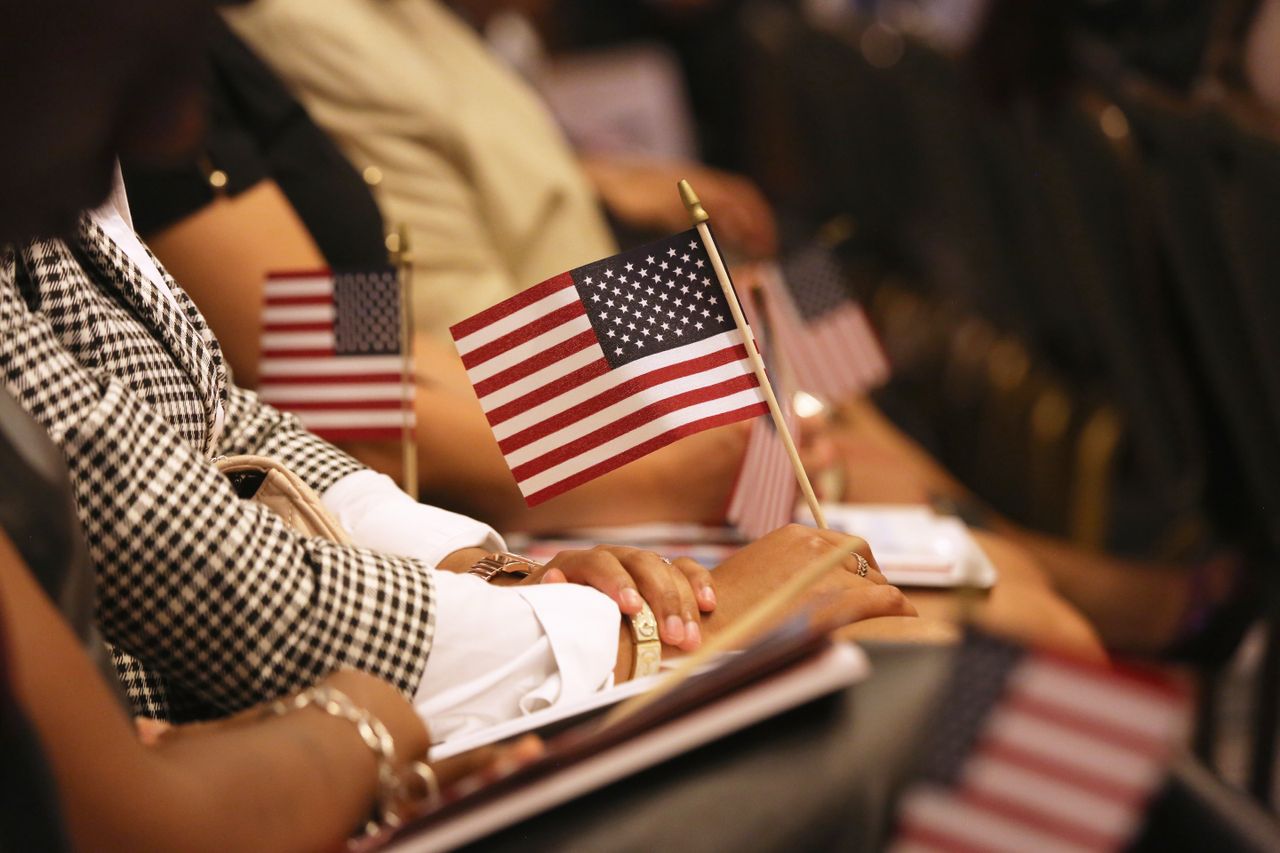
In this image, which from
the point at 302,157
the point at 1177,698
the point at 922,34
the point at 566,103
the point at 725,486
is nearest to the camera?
the point at 1177,698

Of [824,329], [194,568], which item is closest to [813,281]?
[824,329]

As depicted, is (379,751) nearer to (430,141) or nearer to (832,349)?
(832,349)

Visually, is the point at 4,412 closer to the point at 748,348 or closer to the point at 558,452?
the point at 558,452

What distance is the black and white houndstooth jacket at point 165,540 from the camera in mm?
742

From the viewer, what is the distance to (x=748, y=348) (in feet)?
2.90

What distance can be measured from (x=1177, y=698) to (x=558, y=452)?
409mm

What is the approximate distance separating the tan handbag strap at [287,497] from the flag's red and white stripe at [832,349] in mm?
681

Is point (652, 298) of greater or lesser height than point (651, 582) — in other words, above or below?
above

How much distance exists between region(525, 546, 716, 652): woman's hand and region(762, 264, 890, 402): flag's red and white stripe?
0.61 metres

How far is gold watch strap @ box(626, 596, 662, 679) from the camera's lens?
2.66 feet

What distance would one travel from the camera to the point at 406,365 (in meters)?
1.08

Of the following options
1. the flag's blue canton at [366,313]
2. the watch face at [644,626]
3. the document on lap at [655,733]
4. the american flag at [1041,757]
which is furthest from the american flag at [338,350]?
the american flag at [1041,757]

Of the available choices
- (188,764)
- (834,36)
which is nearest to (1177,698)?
(188,764)

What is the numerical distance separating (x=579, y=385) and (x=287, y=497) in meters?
0.20
